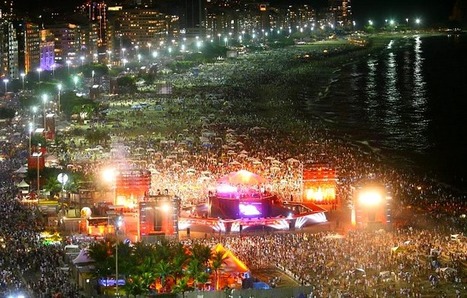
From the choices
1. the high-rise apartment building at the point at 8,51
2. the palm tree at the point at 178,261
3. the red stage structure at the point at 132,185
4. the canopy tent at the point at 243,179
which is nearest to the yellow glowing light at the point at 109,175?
the red stage structure at the point at 132,185

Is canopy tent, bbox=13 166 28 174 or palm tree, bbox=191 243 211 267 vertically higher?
palm tree, bbox=191 243 211 267

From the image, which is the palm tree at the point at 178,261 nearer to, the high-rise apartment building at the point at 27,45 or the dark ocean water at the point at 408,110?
the dark ocean water at the point at 408,110

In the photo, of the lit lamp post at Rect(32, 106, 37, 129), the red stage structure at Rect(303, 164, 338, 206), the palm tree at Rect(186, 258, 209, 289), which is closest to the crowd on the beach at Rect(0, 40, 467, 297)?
the red stage structure at Rect(303, 164, 338, 206)

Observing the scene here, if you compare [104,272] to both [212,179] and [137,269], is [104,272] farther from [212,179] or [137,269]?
[212,179]

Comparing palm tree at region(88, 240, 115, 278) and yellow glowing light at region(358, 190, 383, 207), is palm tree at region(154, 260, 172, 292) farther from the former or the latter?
yellow glowing light at region(358, 190, 383, 207)

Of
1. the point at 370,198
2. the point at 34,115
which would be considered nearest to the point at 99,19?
the point at 34,115

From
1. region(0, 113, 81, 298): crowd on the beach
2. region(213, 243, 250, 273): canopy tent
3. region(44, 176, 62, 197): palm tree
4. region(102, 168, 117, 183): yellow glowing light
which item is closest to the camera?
region(0, 113, 81, 298): crowd on the beach

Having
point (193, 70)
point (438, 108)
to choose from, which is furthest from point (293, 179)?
point (193, 70)

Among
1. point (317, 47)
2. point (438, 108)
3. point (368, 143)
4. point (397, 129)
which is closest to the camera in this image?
point (368, 143)
